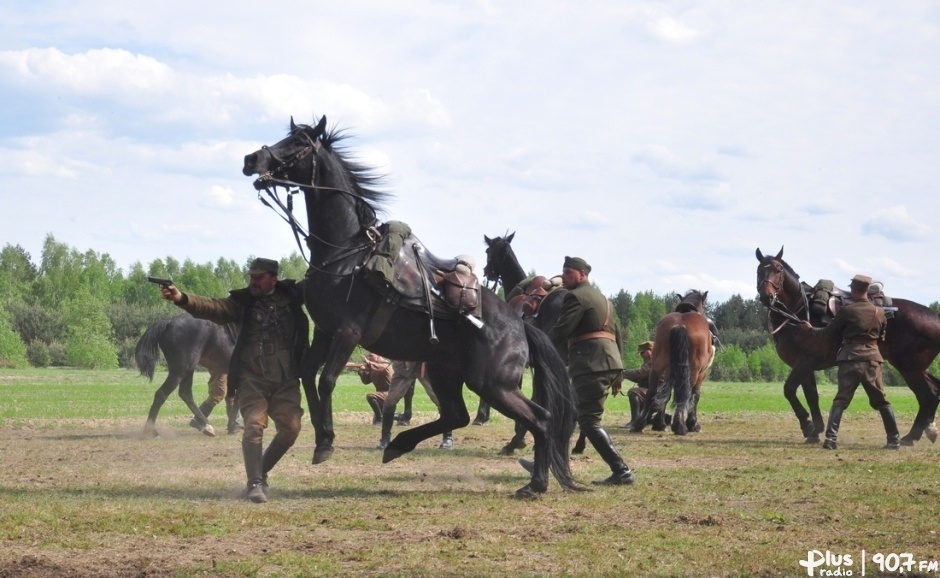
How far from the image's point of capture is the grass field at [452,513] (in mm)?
6992

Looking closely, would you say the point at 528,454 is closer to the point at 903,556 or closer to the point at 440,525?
the point at 440,525

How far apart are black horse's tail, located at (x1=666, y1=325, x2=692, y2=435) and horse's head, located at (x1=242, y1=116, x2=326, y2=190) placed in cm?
884

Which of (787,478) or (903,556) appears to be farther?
A: (787,478)

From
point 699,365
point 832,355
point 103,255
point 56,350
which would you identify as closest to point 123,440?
point 699,365

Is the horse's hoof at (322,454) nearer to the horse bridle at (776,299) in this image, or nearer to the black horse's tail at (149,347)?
the horse bridle at (776,299)

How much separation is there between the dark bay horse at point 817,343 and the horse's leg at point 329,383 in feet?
28.0

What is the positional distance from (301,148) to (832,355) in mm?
9344

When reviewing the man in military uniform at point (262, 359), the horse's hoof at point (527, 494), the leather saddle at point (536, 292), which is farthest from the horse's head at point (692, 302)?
the man in military uniform at point (262, 359)

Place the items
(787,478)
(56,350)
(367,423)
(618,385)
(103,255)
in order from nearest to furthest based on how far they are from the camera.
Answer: (787,478) → (618,385) → (367,423) → (56,350) → (103,255)

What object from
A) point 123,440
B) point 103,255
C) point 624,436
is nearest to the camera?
point 123,440

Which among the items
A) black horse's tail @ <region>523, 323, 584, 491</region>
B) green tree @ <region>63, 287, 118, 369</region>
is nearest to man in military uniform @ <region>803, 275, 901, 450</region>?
black horse's tail @ <region>523, 323, 584, 491</region>

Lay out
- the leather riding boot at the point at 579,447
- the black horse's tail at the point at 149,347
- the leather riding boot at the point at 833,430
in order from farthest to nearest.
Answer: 1. the black horse's tail at the point at 149,347
2. the leather riding boot at the point at 833,430
3. the leather riding boot at the point at 579,447

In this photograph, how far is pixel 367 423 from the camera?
20266 millimetres

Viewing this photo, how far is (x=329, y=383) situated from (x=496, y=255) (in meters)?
7.08
